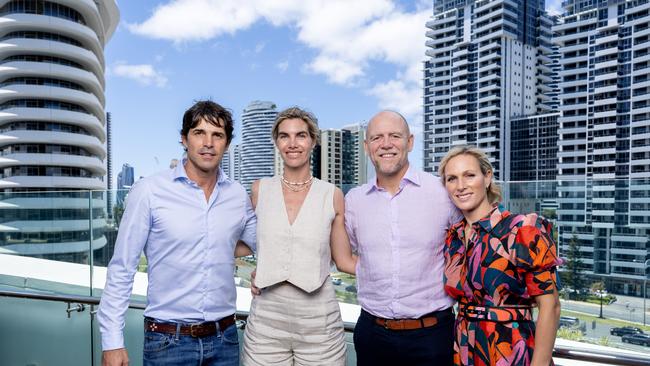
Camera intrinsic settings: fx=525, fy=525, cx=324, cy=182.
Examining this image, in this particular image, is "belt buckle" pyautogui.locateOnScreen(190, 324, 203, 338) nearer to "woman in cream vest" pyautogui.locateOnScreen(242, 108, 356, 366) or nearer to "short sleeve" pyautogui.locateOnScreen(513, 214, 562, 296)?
"woman in cream vest" pyautogui.locateOnScreen(242, 108, 356, 366)

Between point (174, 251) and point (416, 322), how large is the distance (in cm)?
74

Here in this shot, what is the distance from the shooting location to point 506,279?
4.35 feet

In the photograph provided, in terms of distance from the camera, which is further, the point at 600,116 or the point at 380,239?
the point at 600,116

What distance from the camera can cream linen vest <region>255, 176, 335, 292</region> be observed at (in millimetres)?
1540

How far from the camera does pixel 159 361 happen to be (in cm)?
148

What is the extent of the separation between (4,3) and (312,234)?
45044mm

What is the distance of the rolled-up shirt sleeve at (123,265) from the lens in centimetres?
145

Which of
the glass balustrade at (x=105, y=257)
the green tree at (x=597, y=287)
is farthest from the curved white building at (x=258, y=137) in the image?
the green tree at (x=597, y=287)

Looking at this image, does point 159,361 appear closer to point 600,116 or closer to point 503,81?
point 600,116

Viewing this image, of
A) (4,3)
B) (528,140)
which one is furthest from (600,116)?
(4,3)

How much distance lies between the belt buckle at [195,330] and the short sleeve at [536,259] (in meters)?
0.89

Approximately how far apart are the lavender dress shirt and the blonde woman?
0.39 feet

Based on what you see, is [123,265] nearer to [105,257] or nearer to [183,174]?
[183,174]

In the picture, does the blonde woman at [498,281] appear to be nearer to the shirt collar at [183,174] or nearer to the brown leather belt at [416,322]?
the brown leather belt at [416,322]
